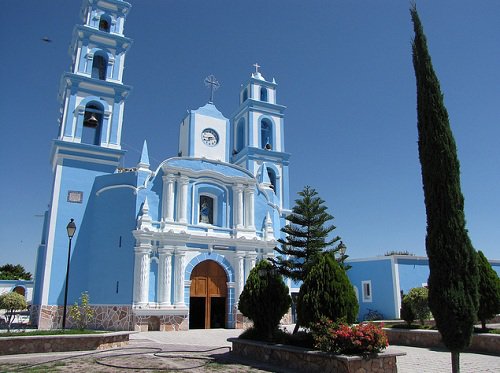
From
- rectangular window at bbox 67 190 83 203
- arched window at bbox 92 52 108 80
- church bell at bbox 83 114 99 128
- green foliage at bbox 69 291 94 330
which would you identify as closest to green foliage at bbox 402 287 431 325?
green foliage at bbox 69 291 94 330

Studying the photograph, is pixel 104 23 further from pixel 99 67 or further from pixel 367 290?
pixel 367 290

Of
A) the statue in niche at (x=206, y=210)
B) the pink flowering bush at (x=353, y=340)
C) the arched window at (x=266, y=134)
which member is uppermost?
the arched window at (x=266, y=134)

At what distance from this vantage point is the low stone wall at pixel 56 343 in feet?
38.4

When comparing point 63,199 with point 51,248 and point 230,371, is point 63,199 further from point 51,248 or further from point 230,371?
point 230,371

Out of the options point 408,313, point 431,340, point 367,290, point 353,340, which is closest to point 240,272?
point 367,290

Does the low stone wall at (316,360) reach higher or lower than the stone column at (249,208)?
lower

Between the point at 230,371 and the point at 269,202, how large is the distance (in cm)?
1684

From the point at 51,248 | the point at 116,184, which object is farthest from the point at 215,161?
the point at 51,248

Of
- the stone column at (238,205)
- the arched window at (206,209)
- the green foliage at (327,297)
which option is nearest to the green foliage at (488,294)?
the green foliage at (327,297)

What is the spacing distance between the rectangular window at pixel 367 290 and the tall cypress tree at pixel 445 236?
19394 mm

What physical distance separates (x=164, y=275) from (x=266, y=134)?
623 inches

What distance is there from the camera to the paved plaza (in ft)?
31.7

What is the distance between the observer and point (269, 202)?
26.0 meters

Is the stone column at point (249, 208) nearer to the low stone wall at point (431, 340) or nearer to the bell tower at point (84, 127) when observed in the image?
the bell tower at point (84, 127)
